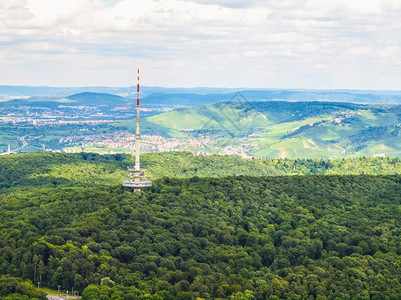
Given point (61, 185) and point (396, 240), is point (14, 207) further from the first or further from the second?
point (396, 240)

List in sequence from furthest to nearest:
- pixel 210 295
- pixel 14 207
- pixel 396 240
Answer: pixel 14 207 → pixel 396 240 → pixel 210 295

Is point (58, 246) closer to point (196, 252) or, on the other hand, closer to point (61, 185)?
point (196, 252)

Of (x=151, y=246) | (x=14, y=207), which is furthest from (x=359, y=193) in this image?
(x=14, y=207)

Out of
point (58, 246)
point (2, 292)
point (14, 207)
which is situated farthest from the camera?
point (14, 207)

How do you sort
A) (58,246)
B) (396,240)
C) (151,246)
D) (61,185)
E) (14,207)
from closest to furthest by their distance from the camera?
(58,246) < (151,246) < (396,240) < (14,207) < (61,185)

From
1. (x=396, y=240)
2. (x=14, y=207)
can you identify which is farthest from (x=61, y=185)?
(x=396, y=240)

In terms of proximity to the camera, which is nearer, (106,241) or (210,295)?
(210,295)
